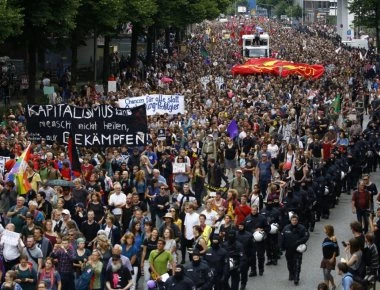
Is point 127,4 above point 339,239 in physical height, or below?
above

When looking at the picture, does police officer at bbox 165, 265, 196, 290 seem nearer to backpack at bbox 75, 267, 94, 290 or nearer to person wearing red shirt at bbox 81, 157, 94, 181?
backpack at bbox 75, 267, 94, 290

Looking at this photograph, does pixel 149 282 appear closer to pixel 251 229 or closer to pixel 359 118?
pixel 251 229

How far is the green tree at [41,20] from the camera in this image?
4484 cm

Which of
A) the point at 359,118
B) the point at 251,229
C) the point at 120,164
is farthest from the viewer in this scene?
the point at 359,118

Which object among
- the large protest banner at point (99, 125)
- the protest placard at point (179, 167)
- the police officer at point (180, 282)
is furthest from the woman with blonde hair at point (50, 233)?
the protest placard at point (179, 167)

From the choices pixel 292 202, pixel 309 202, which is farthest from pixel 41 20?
pixel 292 202

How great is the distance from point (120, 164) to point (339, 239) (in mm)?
5423

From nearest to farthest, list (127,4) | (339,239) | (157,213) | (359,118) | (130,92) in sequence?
(157,213) → (339,239) → (359,118) → (130,92) → (127,4)

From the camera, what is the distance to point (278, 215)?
20.4 m

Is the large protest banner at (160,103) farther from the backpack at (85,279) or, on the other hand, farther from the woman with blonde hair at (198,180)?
the backpack at (85,279)

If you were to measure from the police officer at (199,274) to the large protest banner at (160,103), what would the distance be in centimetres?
1812

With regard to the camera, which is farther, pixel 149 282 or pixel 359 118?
pixel 359 118

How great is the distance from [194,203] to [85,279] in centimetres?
379

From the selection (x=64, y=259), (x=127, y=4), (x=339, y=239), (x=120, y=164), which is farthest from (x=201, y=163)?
(x=127, y=4)
